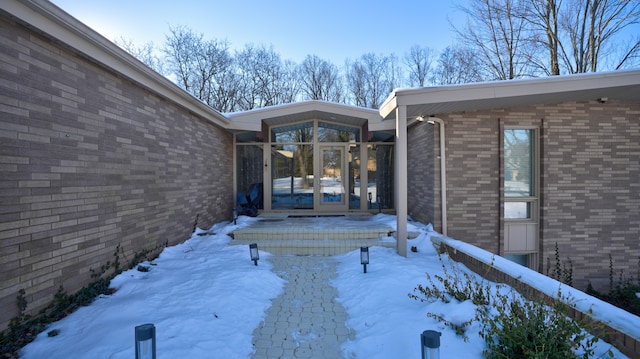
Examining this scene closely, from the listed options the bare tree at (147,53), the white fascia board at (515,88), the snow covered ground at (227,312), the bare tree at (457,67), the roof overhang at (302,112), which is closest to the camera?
the snow covered ground at (227,312)

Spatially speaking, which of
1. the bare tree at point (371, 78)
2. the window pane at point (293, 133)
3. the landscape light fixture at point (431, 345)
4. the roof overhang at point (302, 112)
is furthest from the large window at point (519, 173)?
the bare tree at point (371, 78)

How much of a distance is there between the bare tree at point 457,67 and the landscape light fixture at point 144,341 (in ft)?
65.0

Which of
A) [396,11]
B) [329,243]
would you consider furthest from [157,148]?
[396,11]

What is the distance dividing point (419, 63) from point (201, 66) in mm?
15964

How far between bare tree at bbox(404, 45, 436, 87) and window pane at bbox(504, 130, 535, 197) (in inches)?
672

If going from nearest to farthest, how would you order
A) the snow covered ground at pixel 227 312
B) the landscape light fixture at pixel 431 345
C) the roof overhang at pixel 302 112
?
1. the landscape light fixture at pixel 431 345
2. the snow covered ground at pixel 227 312
3. the roof overhang at pixel 302 112

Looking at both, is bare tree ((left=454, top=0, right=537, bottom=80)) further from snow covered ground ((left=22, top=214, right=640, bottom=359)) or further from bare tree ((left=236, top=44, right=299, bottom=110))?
snow covered ground ((left=22, top=214, right=640, bottom=359))

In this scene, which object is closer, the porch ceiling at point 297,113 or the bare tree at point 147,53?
the porch ceiling at point 297,113

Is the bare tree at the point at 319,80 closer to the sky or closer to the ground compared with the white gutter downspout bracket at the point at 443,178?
closer to the sky

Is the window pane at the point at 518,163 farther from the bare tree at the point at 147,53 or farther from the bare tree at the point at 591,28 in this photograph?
the bare tree at the point at 147,53

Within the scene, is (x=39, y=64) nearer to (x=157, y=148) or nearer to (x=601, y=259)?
(x=157, y=148)

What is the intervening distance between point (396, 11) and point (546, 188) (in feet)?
39.4

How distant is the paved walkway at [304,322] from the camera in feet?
9.23

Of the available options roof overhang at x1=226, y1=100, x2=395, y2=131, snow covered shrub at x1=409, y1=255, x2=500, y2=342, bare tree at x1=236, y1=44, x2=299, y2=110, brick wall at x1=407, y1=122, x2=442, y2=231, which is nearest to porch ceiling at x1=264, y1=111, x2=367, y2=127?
roof overhang at x1=226, y1=100, x2=395, y2=131
